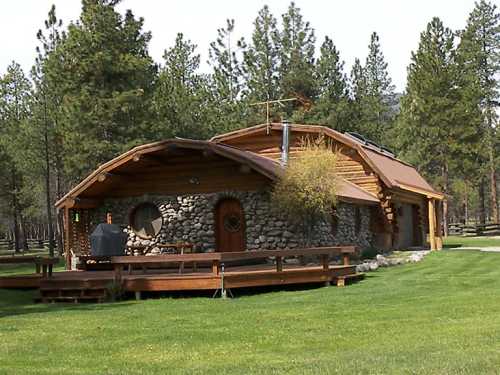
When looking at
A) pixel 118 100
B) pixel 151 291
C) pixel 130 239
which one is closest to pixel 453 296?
pixel 151 291

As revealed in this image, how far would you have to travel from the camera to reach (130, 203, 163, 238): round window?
63.4ft

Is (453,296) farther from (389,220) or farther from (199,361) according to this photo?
(389,220)

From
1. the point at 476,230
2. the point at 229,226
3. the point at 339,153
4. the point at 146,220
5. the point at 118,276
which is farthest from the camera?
the point at 476,230

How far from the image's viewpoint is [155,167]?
19.1 m

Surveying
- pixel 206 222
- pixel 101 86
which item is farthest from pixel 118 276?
pixel 101 86

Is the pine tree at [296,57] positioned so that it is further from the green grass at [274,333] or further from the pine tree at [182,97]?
the green grass at [274,333]

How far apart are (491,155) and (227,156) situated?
31250 millimetres

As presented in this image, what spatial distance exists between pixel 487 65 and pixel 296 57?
45.1ft

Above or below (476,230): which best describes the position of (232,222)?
above

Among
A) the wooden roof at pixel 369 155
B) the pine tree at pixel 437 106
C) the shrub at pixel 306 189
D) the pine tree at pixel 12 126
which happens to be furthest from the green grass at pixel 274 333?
the pine tree at pixel 437 106

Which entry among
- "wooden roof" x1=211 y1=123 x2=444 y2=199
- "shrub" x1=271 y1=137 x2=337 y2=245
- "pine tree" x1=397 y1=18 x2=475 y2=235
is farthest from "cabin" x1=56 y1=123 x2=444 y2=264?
"pine tree" x1=397 y1=18 x2=475 y2=235

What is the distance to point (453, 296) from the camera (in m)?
11.2

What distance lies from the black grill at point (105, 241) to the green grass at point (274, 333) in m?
3.11

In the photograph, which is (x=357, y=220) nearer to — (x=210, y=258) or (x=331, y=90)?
(x=210, y=258)
